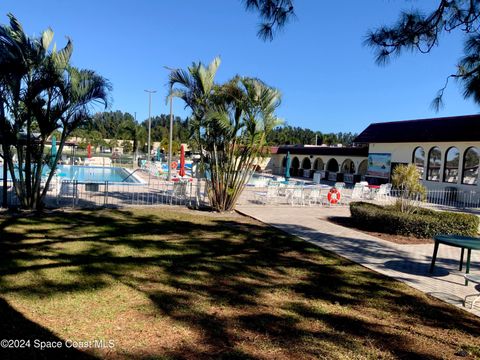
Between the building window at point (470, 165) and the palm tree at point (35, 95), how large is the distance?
62.1ft

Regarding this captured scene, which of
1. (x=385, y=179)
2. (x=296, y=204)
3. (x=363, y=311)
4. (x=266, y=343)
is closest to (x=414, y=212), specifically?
(x=296, y=204)

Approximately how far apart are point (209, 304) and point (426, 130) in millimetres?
22795

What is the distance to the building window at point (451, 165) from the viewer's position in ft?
70.9

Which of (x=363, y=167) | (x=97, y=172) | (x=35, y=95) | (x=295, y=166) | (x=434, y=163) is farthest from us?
(x=295, y=166)

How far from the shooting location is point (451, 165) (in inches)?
866

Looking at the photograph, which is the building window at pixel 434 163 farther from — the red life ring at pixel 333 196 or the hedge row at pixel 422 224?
the hedge row at pixel 422 224

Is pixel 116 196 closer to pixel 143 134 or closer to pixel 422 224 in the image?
pixel 422 224

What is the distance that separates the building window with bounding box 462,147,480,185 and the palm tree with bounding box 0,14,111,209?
18.9 m

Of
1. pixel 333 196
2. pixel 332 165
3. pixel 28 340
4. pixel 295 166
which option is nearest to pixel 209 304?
pixel 28 340

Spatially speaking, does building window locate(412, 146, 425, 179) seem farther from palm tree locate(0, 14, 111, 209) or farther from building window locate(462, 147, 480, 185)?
palm tree locate(0, 14, 111, 209)

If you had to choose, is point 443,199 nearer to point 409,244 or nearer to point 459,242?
point 409,244

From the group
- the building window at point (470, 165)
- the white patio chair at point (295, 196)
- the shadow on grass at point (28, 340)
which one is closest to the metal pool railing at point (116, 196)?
the white patio chair at point (295, 196)

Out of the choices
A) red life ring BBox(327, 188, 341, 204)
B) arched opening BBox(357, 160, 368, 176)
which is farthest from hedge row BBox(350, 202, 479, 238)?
arched opening BBox(357, 160, 368, 176)

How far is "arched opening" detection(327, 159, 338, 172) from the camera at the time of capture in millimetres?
35312
